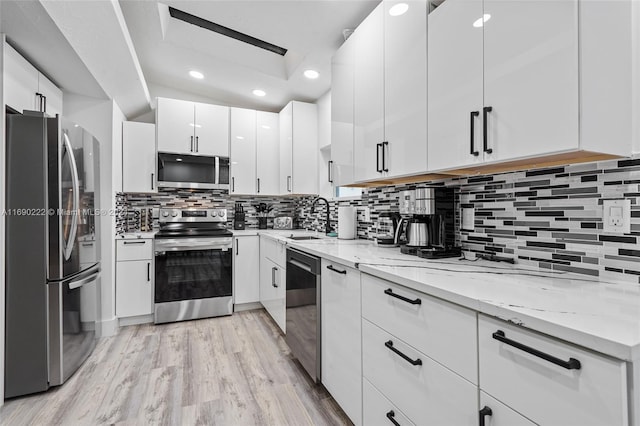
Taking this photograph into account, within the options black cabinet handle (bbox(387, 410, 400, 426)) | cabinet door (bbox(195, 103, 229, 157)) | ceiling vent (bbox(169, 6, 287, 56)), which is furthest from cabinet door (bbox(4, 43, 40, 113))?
black cabinet handle (bbox(387, 410, 400, 426))

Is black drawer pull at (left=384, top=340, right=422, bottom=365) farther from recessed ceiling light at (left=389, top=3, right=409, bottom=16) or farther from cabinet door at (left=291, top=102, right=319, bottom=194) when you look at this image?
cabinet door at (left=291, top=102, right=319, bottom=194)

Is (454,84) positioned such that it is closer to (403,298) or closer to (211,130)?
(403,298)

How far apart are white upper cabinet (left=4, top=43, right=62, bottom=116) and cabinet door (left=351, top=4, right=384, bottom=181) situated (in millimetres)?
2102

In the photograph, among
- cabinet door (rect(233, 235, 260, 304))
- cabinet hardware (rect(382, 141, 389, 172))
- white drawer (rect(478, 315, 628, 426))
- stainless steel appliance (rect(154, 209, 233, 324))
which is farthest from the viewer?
cabinet door (rect(233, 235, 260, 304))

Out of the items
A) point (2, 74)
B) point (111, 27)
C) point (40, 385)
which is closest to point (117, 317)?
point (40, 385)

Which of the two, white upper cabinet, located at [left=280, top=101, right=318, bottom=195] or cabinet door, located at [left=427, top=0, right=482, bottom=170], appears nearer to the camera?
cabinet door, located at [left=427, top=0, right=482, bottom=170]

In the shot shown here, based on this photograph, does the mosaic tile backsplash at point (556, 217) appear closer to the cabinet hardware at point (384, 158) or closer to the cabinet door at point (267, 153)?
the cabinet hardware at point (384, 158)

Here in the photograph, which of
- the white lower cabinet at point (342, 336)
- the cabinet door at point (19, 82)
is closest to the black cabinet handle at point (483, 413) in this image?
the white lower cabinet at point (342, 336)

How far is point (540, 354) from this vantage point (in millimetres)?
675

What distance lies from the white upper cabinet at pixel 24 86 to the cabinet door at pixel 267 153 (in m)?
1.92

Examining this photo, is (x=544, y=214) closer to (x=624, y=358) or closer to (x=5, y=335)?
(x=624, y=358)

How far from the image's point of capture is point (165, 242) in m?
3.02

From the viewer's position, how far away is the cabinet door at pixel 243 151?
143 inches

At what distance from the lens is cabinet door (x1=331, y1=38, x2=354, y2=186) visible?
2148 mm
